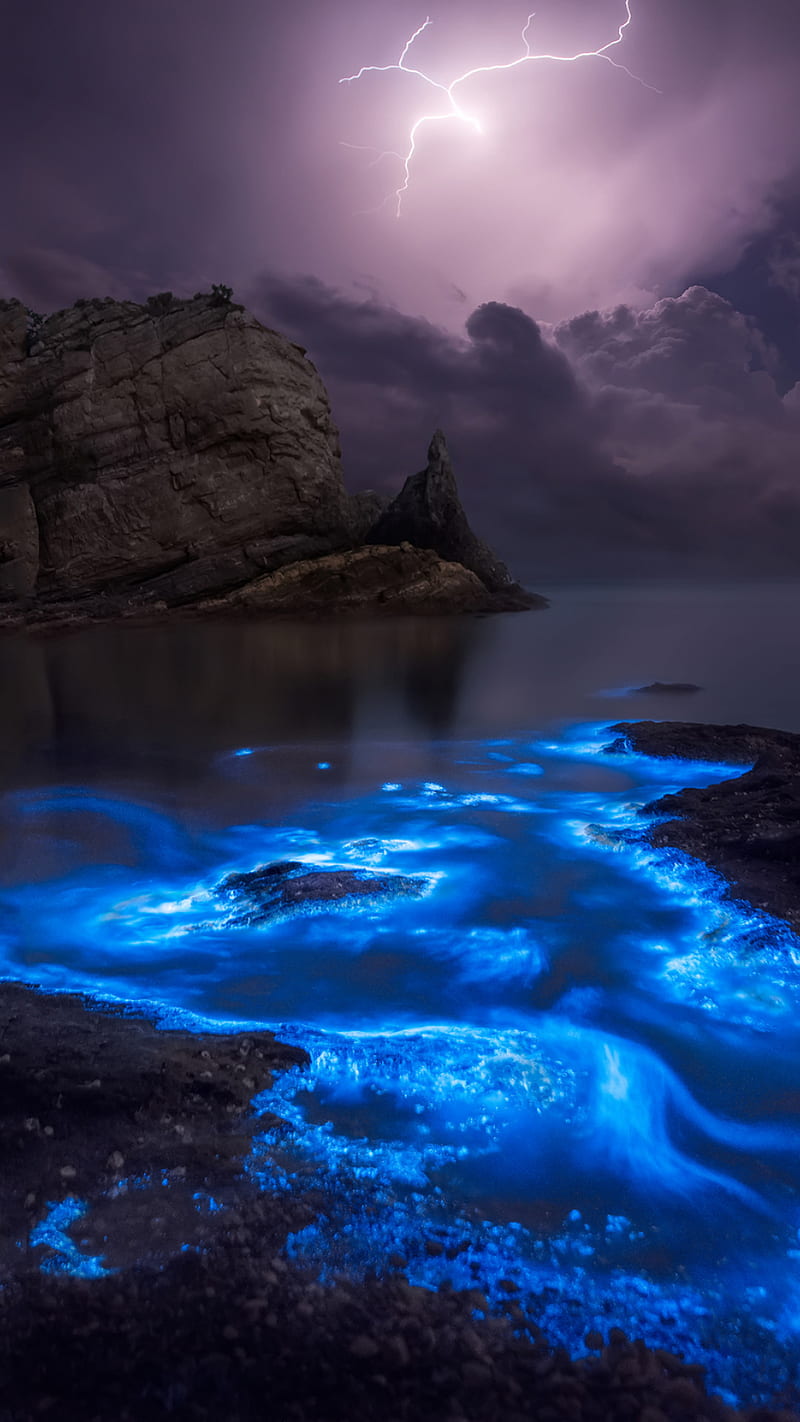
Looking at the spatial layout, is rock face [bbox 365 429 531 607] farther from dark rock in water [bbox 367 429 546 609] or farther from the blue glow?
the blue glow

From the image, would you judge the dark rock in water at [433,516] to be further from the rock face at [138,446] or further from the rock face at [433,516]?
the rock face at [138,446]

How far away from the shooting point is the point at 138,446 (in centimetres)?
3591

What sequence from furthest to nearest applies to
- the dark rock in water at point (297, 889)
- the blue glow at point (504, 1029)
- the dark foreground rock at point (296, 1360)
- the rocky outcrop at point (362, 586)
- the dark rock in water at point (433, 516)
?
the dark rock in water at point (433, 516) < the rocky outcrop at point (362, 586) < the dark rock in water at point (297, 889) < the blue glow at point (504, 1029) < the dark foreground rock at point (296, 1360)

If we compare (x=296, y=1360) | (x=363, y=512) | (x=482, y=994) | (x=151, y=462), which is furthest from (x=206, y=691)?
(x=363, y=512)

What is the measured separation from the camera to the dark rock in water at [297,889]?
543 centimetres

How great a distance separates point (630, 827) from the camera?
7332mm

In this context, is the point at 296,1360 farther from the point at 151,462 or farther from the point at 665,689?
the point at 151,462

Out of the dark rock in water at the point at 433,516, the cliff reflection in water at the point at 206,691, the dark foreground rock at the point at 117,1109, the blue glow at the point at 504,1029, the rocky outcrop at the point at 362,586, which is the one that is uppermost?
the dark rock in water at the point at 433,516

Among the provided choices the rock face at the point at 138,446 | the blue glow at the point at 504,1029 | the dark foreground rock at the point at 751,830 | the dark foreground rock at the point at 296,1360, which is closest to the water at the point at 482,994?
the blue glow at the point at 504,1029

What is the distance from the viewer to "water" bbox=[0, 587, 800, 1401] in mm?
2660

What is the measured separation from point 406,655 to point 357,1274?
21.4m

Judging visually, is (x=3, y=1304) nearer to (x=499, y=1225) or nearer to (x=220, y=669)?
(x=499, y=1225)

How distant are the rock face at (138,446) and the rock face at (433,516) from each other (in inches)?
367

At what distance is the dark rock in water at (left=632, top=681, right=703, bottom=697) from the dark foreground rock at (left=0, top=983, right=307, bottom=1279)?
15.2 m
